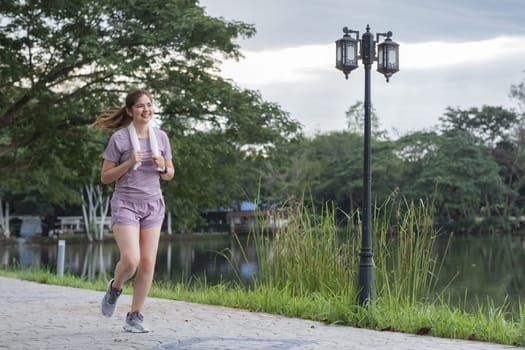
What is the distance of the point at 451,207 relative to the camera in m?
50.8

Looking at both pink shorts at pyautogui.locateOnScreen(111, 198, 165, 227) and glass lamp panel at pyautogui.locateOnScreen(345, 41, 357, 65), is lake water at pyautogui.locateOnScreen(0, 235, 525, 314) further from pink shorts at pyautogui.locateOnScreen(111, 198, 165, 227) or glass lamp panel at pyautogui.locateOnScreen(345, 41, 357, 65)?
pink shorts at pyautogui.locateOnScreen(111, 198, 165, 227)

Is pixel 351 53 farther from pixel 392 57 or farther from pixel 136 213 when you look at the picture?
pixel 136 213

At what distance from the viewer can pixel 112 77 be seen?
17.2m

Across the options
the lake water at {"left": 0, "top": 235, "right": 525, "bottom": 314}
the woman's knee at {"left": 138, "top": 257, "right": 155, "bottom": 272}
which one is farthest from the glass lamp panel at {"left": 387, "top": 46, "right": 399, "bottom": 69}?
the lake water at {"left": 0, "top": 235, "right": 525, "bottom": 314}

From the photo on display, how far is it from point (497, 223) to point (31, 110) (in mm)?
39804

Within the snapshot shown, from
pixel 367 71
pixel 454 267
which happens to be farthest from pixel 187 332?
pixel 454 267

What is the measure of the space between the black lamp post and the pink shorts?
2.41 meters

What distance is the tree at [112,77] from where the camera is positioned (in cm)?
1611

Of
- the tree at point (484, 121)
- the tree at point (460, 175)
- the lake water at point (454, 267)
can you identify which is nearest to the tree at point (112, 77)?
the lake water at point (454, 267)

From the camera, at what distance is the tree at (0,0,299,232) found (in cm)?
1611

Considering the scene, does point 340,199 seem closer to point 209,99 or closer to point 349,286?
point 209,99

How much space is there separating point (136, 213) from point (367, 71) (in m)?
3.21

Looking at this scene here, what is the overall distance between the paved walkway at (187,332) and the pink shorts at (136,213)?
870 millimetres

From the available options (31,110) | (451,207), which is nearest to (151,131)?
(31,110)
